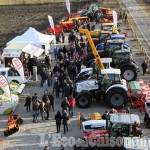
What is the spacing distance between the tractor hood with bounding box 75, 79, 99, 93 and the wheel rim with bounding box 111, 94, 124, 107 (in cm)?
94

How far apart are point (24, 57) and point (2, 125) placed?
29.6 ft

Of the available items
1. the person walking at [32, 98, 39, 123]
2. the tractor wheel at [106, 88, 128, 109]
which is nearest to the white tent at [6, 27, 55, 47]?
the tractor wheel at [106, 88, 128, 109]

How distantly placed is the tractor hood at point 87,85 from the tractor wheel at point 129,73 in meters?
3.41

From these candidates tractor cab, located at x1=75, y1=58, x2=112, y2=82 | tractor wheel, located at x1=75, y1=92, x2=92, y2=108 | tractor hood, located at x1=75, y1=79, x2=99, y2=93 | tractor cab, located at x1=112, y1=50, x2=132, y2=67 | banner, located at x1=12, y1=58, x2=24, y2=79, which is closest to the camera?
tractor wheel, located at x1=75, y1=92, x2=92, y2=108

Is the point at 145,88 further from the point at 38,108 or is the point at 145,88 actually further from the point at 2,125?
the point at 2,125

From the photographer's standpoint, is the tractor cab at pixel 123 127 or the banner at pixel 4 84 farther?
the banner at pixel 4 84

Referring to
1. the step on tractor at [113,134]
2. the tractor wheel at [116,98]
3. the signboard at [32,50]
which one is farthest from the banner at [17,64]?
the step on tractor at [113,134]

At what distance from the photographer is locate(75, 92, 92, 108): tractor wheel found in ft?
60.5

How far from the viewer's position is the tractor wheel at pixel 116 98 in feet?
59.2

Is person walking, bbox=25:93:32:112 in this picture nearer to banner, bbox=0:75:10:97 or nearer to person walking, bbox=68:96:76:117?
banner, bbox=0:75:10:97

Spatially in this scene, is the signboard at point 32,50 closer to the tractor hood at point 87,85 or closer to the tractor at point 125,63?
the tractor at point 125,63

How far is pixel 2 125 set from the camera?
1720cm

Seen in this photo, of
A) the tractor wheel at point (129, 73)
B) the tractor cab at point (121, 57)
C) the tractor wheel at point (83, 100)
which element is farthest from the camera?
the tractor cab at point (121, 57)

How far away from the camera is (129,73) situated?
22.0m
